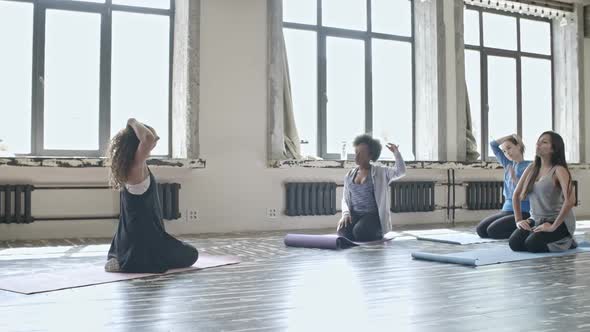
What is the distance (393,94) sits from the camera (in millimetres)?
8062

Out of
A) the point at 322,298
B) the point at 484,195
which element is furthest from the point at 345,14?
the point at 322,298

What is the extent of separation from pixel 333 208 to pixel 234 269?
3.27 meters

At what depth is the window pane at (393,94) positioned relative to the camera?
793 centimetres

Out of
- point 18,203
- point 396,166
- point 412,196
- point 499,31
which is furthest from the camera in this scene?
point 499,31

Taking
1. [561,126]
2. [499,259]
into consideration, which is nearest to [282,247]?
[499,259]

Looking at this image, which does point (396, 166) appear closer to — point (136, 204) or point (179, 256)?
point (179, 256)

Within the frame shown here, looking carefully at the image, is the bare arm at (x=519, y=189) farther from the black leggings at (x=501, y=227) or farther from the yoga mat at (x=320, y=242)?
the yoga mat at (x=320, y=242)

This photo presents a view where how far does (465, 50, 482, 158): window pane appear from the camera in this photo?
8.49 meters

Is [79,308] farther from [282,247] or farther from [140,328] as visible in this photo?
[282,247]

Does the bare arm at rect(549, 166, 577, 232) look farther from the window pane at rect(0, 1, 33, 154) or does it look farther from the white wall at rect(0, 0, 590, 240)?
the window pane at rect(0, 1, 33, 154)

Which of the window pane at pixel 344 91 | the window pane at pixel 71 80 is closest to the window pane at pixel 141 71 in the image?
the window pane at pixel 71 80

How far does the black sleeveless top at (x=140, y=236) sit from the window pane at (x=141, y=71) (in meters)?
2.85

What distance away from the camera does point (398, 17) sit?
8.13m

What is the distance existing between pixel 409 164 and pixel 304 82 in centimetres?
157
